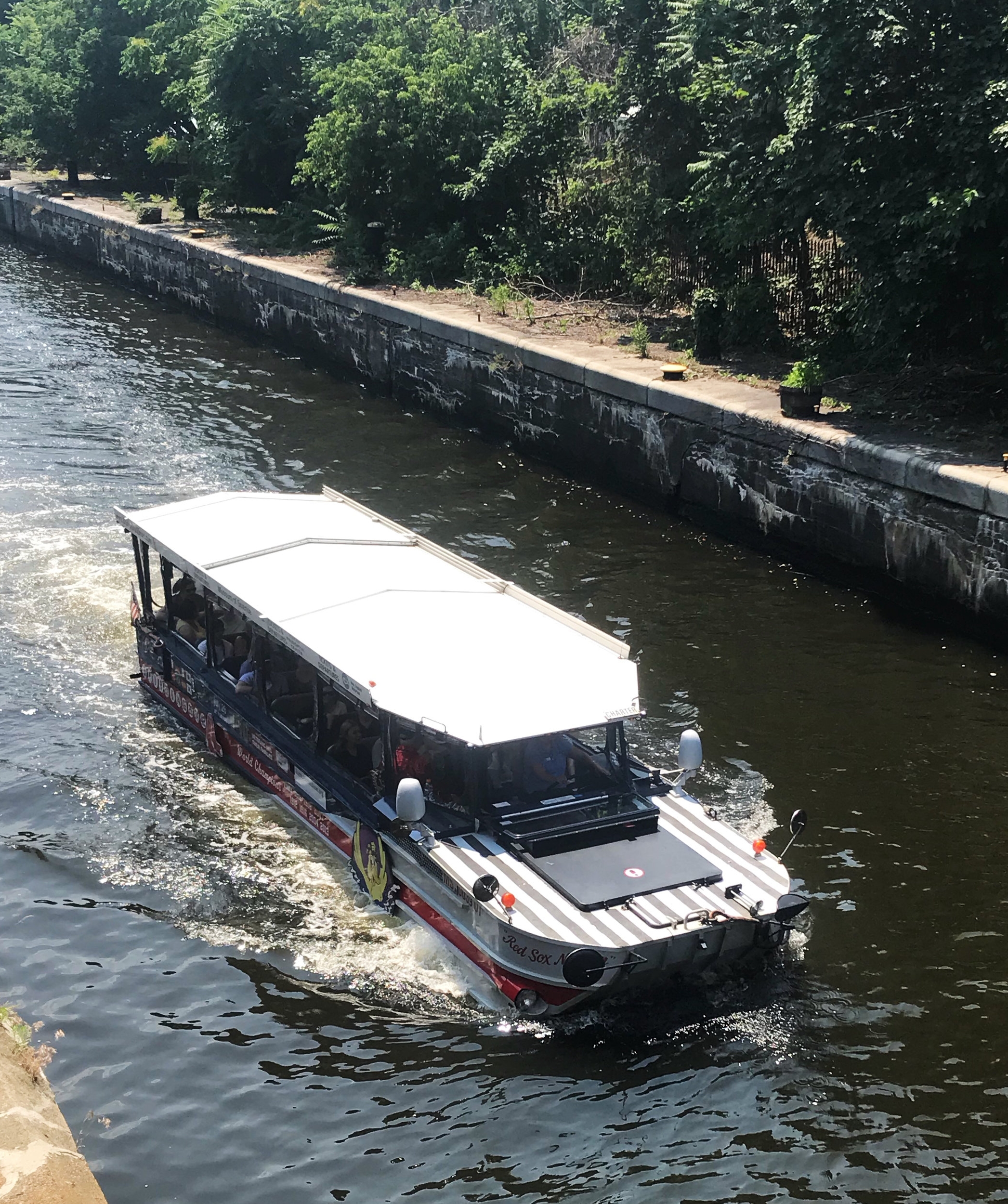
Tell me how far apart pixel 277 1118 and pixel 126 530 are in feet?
23.6

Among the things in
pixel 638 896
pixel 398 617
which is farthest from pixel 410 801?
pixel 398 617

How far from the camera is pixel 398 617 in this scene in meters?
11.4

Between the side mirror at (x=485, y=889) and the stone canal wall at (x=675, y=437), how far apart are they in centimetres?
840

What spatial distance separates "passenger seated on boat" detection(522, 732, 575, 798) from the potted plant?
29.7ft

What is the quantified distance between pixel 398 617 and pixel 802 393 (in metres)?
8.72

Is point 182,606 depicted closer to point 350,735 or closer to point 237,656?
point 237,656

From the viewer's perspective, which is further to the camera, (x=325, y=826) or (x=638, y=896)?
(x=325, y=826)

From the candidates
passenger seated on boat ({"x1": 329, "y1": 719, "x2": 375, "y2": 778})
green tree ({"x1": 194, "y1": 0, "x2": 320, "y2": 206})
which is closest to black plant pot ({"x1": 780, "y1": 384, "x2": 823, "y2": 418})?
passenger seated on boat ({"x1": 329, "y1": 719, "x2": 375, "y2": 778})

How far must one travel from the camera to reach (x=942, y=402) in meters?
18.4

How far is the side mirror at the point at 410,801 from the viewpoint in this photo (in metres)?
9.62

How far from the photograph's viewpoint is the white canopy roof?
33.2 feet

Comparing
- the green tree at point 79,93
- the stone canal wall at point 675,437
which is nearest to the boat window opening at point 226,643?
the stone canal wall at point 675,437

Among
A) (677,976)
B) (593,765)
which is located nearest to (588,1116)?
(677,976)

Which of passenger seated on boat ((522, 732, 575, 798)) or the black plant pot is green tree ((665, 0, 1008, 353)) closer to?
the black plant pot
